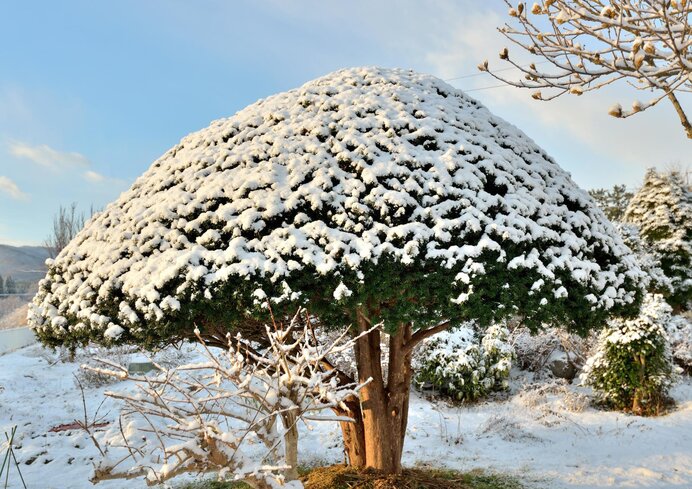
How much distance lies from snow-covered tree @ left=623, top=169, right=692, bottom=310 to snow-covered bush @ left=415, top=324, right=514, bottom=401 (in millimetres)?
6552

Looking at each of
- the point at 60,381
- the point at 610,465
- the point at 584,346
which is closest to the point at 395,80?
the point at 610,465

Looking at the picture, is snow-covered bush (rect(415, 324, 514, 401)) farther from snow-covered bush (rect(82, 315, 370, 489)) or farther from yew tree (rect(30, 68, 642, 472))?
snow-covered bush (rect(82, 315, 370, 489))

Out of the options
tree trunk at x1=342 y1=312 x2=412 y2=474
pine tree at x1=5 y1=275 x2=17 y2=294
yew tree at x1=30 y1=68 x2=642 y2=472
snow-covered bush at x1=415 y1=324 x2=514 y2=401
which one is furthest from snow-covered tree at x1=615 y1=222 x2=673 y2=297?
pine tree at x1=5 y1=275 x2=17 y2=294

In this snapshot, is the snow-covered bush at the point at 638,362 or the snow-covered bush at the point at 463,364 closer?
the snow-covered bush at the point at 638,362

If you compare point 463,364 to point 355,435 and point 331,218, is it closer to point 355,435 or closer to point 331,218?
point 355,435

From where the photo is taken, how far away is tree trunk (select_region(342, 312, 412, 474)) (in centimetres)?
548

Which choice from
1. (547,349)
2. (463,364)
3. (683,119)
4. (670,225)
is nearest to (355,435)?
(683,119)

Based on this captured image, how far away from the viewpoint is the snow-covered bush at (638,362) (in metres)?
9.63

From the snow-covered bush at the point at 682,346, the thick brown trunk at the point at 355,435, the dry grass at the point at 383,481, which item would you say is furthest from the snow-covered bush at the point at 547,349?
the thick brown trunk at the point at 355,435

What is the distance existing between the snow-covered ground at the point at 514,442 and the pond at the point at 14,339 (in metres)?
6.82

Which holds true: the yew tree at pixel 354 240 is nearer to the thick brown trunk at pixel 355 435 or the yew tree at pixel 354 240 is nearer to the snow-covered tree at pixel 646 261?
the thick brown trunk at pixel 355 435

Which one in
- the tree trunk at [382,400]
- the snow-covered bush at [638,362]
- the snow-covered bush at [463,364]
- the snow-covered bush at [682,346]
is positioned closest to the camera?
the tree trunk at [382,400]

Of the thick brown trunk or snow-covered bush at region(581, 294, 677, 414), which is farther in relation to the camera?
snow-covered bush at region(581, 294, 677, 414)

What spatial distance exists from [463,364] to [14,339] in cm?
1673
